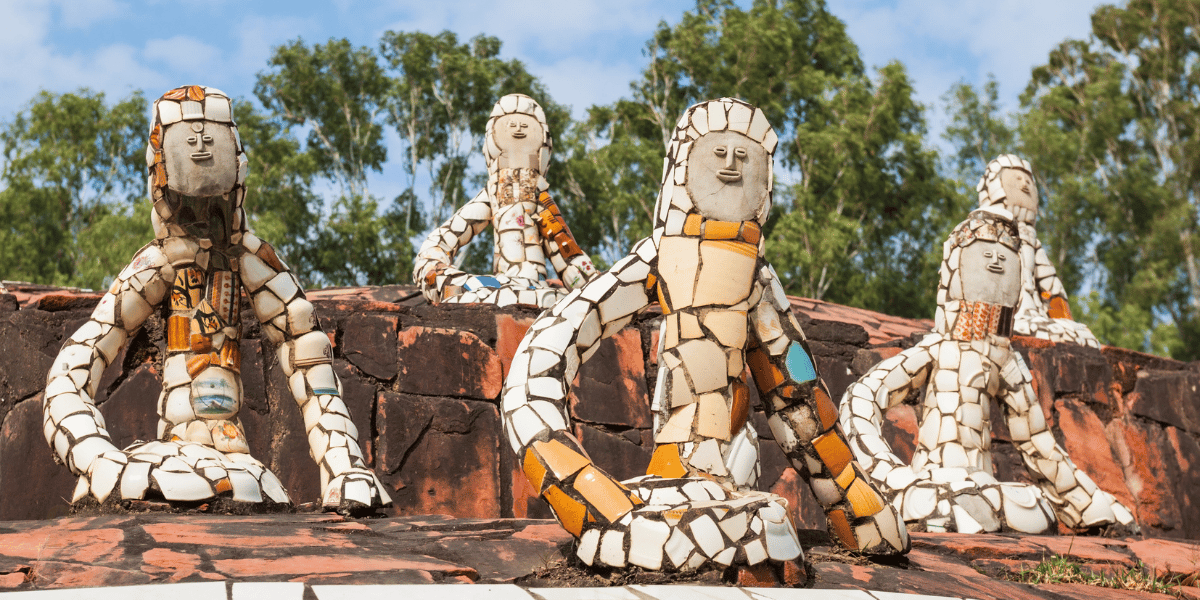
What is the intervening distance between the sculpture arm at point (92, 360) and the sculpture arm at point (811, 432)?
2.40 metres

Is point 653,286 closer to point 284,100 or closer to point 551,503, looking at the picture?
point 551,503

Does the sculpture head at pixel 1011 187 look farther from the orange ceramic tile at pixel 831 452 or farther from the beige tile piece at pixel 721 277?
the beige tile piece at pixel 721 277

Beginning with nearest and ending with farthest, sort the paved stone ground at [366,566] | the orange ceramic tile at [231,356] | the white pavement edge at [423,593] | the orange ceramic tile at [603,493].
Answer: the white pavement edge at [423,593], the paved stone ground at [366,566], the orange ceramic tile at [603,493], the orange ceramic tile at [231,356]

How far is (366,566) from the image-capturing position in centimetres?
328

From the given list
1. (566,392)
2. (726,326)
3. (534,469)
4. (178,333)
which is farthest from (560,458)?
(178,333)

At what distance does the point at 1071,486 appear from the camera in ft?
19.3

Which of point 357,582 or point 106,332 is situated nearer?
point 357,582

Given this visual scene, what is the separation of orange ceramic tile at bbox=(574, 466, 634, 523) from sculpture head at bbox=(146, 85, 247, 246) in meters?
1.96

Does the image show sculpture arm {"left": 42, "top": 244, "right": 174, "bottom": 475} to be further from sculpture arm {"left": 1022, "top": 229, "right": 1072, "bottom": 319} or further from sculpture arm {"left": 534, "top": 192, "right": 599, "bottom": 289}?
sculpture arm {"left": 1022, "top": 229, "right": 1072, "bottom": 319}

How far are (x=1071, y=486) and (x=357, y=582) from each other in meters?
4.19

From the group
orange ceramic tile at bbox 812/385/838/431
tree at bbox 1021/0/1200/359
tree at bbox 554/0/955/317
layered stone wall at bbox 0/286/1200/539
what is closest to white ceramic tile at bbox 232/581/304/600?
orange ceramic tile at bbox 812/385/838/431

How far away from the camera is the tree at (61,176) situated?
1772cm

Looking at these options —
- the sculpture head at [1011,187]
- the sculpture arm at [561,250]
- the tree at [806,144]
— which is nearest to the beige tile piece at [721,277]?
the sculpture arm at [561,250]

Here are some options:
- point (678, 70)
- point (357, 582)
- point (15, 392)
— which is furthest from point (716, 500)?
point (678, 70)
